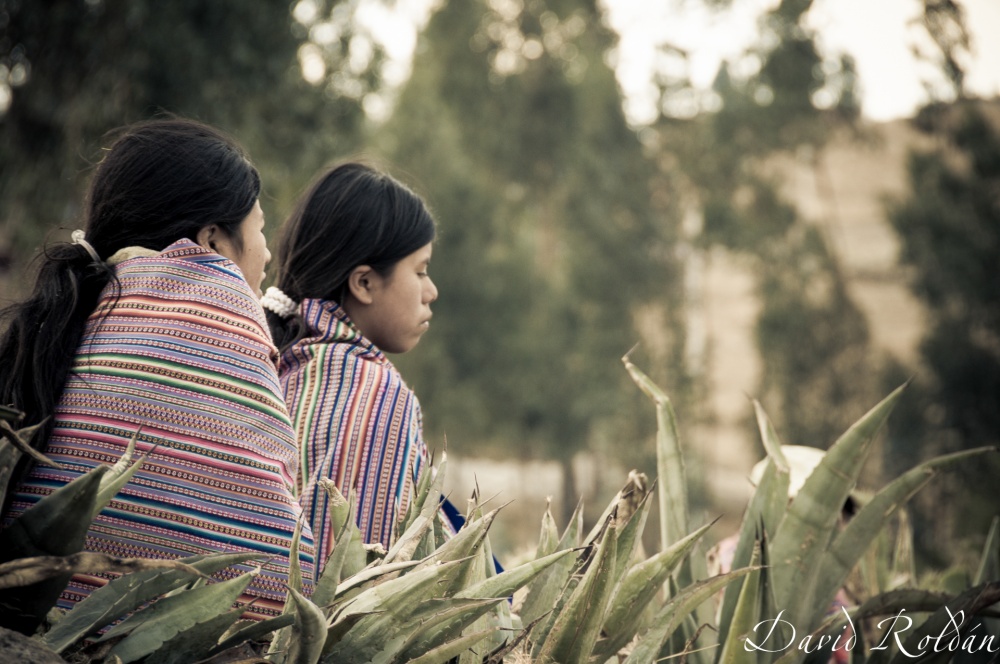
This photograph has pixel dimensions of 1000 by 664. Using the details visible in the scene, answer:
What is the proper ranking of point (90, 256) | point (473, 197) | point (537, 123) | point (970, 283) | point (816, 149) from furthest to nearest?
point (537, 123)
point (473, 197)
point (816, 149)
point (970, 283)
point (90, 256)

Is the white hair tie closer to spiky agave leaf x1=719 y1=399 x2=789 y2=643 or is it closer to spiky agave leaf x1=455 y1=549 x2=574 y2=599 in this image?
spiky agave leaf x1=455 y1=549 x2=574 y2=599

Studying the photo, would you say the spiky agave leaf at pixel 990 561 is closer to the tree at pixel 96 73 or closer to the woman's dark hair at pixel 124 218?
the woman's dark hair at pixel 124 218

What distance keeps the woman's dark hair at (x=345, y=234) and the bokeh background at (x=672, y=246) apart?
7.75 meters

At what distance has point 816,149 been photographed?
16406 mm

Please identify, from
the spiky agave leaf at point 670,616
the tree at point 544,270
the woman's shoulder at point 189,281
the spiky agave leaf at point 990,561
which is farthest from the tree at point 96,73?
the tree at point 544,270

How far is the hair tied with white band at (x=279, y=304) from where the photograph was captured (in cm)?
261

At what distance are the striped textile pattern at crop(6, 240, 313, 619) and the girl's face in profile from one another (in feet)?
2.89

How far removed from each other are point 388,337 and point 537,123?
17.4 metres

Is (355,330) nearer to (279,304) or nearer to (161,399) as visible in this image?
(279,304)

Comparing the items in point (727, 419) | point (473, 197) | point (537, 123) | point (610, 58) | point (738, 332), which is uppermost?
point (610, 58)

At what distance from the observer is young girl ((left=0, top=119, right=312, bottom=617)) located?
5.27 feet

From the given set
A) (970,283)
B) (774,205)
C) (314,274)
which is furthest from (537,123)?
(314,274)

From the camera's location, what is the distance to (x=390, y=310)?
2.68 m

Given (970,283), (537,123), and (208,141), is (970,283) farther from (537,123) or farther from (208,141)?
(208,141)
